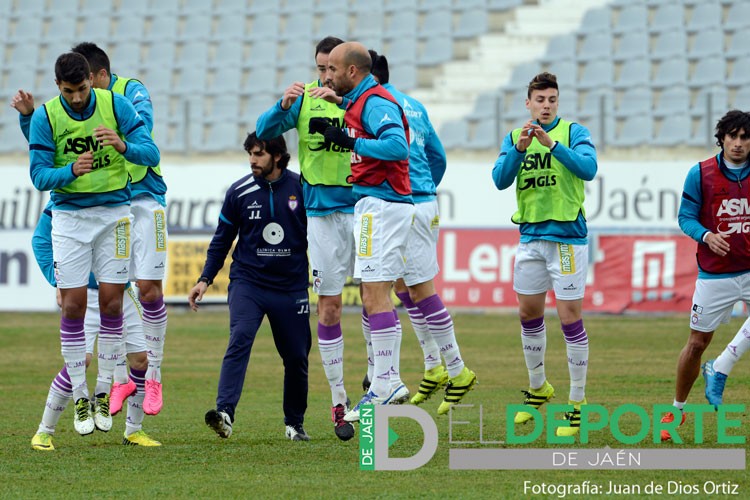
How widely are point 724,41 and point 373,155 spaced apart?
19.4 m

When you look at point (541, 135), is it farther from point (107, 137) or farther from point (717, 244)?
point (107, 137)

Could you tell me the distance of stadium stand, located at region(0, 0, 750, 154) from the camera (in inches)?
997

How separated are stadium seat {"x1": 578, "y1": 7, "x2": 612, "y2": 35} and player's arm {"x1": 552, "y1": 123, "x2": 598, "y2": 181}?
17877mm

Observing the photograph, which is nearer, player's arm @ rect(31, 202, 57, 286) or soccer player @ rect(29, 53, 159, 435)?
soccer player @ rect(29, 53, 159, 435)

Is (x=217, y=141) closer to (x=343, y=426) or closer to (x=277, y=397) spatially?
(x=277, y=397)

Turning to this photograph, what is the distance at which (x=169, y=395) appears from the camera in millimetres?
13156

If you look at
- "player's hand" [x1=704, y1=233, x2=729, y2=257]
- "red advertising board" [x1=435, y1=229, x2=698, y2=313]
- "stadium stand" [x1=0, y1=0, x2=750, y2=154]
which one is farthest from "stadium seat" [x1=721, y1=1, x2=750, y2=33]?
"player's hand" [x1=704, y1=233, x2=729, y2=257]

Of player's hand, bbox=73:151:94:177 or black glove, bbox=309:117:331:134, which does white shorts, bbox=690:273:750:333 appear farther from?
player's hand, bbox=73:151:94:177

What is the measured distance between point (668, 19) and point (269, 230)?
1931 centimetres

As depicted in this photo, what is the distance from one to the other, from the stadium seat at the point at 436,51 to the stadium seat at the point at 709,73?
5583 mm


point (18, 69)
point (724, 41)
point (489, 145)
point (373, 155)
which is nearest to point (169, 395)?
point (373, 155)

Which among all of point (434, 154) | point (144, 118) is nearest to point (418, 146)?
point (434, 154)

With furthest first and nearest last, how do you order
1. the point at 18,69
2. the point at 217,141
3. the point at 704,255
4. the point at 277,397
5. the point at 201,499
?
the point at 18,69 < the point at 217,141 < the point at 277,397 < the point at 704,255 < the point at 201,499

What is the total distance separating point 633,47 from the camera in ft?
88.2
